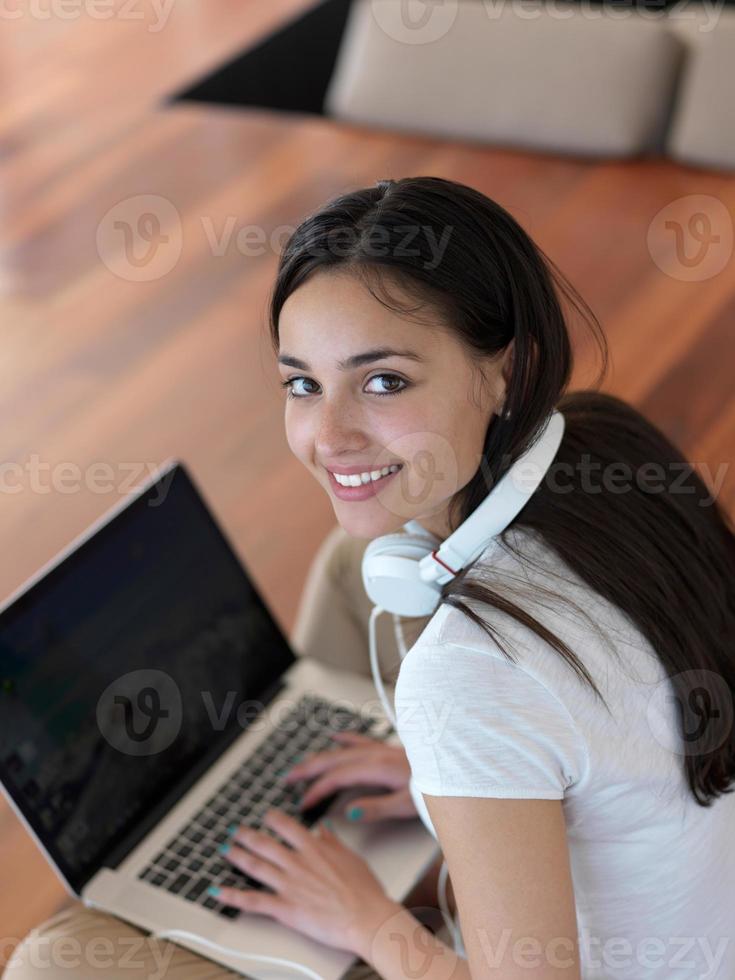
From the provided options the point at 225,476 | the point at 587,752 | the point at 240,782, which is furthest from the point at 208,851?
the point at 225,476

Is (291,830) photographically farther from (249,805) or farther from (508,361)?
(508,361)

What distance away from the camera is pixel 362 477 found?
1.12 m

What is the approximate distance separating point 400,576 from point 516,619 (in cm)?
17

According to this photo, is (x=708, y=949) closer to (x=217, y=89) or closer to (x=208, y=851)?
(x=208, y=851)

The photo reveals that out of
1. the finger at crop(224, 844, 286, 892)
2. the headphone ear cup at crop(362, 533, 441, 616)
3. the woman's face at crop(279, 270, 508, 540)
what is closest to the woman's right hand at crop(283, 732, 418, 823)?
the finger at crop(224, 844, 286, 892)

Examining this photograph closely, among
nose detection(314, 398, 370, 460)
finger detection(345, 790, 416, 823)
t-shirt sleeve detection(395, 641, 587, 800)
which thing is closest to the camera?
t-shirt sleeve detection(395, 641, 587, 800)

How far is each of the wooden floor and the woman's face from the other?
63cm

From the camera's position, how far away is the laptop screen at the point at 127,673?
1.25 meters

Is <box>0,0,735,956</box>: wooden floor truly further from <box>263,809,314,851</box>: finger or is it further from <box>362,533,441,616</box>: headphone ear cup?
<box>362,533,441,616</box>: headphone ear cup

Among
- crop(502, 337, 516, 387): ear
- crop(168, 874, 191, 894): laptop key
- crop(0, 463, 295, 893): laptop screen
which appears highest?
crop(502, 337, 516, 387): ear

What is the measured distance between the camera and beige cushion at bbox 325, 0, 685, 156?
2.63m

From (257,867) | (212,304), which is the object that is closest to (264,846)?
(257,867)

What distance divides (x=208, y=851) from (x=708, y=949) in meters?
0.50

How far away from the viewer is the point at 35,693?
4.11 ft
